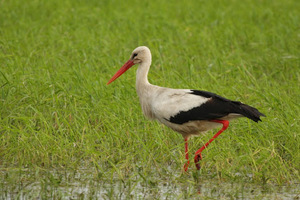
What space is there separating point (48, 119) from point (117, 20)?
5.63m

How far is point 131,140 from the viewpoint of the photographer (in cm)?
614

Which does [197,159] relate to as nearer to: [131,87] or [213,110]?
[213,110]

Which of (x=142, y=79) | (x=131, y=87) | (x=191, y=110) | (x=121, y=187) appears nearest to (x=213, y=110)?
(x=191, y=110)

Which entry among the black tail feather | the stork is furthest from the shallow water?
the black tail feather

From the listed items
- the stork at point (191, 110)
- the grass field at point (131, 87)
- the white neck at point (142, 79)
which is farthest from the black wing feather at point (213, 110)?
the white neck at point (142, 79)

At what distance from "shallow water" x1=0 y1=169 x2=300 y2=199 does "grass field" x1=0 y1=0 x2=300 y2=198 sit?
7 cm

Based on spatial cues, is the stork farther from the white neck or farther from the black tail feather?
the white neck

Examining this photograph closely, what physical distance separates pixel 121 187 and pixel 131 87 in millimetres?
2450

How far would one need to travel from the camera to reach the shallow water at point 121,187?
4.93 m

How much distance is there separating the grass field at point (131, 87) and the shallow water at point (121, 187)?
74 millimetres

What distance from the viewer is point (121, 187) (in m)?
5.16

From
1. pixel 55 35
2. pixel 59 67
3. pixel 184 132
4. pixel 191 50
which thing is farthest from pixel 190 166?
pixel 55 35

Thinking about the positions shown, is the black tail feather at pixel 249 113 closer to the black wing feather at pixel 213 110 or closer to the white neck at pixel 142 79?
the black wing feather at pixel 213 110

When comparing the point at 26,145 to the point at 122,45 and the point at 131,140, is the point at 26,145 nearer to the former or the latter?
the point at 131,140
